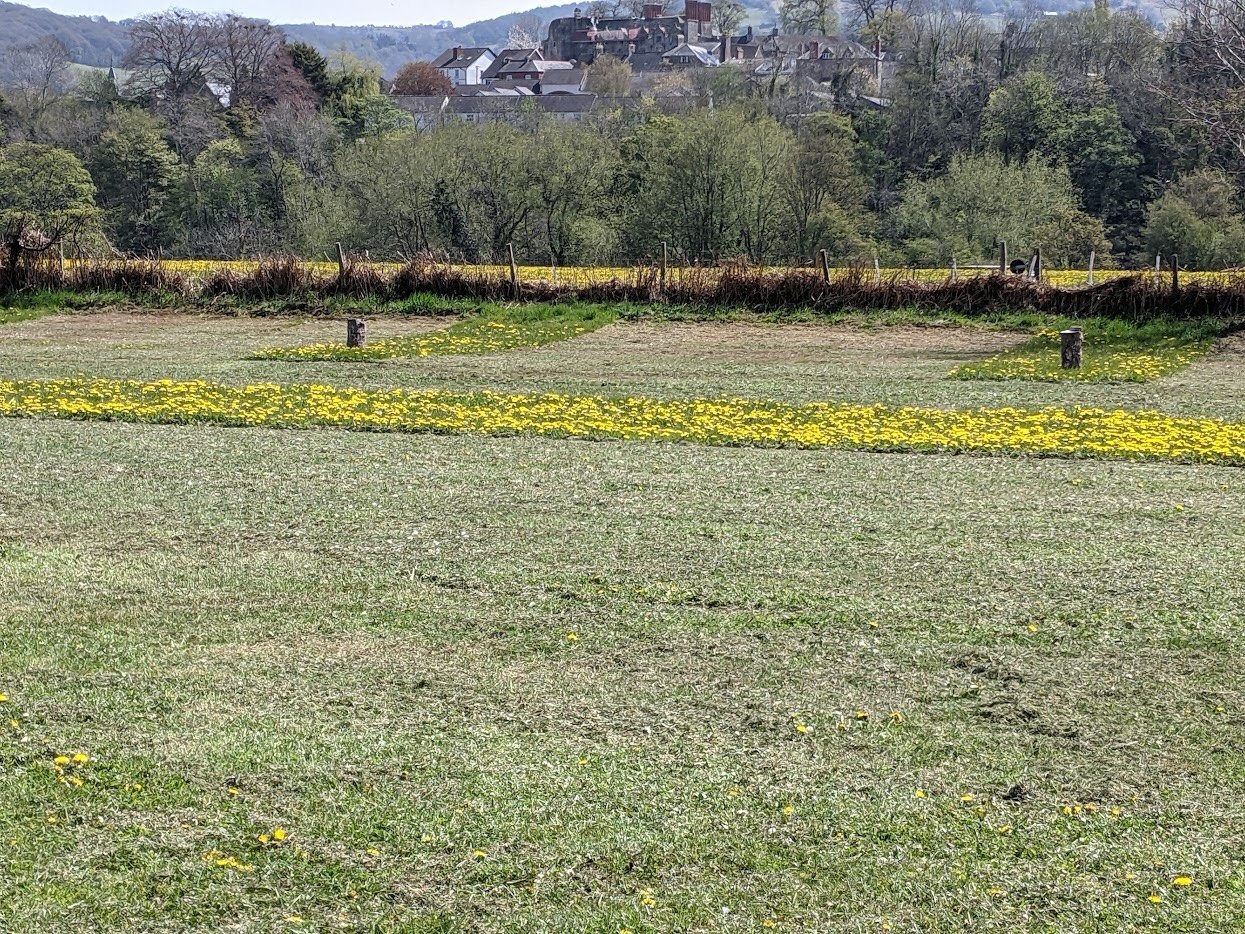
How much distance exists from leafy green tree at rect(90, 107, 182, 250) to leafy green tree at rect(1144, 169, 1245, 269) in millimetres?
61484

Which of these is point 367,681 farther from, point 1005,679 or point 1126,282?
point 1126,282

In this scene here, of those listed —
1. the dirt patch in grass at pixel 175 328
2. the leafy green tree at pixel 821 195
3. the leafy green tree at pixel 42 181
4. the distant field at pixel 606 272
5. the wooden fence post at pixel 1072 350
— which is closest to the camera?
the wooden fence post at pixel 1072 350

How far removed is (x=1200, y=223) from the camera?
72.0 metres

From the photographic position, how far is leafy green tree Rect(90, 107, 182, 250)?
Result: 9175cm

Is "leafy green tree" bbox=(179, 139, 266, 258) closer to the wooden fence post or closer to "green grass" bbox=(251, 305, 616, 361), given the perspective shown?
"green grass" bbox=(251, 305, 616, 361)

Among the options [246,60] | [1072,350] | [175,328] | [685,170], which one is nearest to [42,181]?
[685,170]

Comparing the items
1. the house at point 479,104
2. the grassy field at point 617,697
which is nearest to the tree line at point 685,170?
the grassy field at point 617,697

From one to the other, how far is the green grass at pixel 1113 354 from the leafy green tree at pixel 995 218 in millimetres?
36690

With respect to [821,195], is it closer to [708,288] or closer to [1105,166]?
[1105,166]

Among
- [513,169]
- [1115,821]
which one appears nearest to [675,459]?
[1115,821]

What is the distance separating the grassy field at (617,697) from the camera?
6520 millimetres

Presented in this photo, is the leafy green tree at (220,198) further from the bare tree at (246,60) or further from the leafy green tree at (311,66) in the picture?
the leafy green tree at (311,66)

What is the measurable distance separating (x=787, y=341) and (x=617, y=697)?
2613cm

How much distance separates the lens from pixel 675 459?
17641 millimetres
